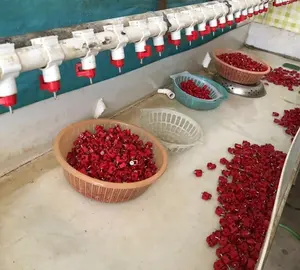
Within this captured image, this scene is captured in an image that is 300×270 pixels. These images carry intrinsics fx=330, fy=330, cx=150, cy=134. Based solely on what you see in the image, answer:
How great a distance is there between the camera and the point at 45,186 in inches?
57.8

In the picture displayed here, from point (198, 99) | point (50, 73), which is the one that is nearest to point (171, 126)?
point (198, 99)

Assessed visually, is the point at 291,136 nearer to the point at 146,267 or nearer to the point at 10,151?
the point at 146,267

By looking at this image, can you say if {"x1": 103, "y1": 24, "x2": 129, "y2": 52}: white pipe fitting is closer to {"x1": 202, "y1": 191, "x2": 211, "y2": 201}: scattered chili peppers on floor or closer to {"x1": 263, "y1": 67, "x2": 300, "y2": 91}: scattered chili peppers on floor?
{"x1": 202, "y1": 191, "x2": 211, "y2": 201}: scattered chili peppers on floor

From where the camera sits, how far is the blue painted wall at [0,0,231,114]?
1.22m

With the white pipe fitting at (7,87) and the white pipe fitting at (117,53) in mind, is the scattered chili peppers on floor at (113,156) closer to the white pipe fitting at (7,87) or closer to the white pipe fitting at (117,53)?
the white pipe fitting at (117,53)

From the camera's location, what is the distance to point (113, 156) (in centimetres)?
145

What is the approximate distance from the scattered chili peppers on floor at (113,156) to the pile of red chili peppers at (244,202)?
1.12ft

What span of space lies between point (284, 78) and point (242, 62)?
0.63 metres

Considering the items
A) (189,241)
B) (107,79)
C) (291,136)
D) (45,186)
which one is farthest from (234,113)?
(45,186)

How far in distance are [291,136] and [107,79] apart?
1329mm

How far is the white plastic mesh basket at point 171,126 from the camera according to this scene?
6.43 feet

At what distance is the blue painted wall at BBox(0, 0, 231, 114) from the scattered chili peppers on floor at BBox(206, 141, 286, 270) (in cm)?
90

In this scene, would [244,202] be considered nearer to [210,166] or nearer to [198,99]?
[210,166]

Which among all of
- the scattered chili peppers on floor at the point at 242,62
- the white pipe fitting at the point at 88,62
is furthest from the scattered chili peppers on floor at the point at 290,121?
the white pipe fitting at the point at 88,62
